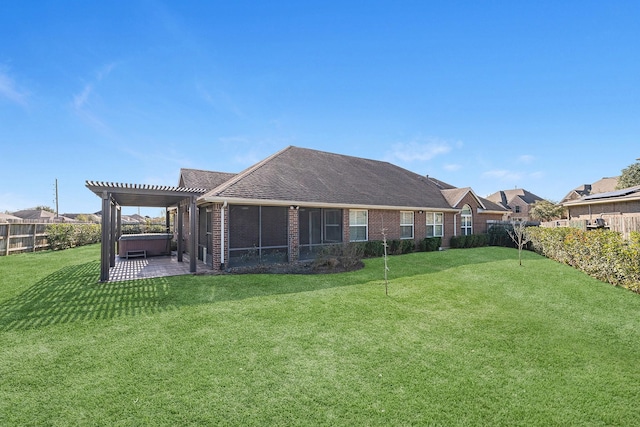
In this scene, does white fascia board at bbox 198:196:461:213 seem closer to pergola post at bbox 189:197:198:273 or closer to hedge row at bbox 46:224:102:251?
pergola post at bbox 189:197:198:273

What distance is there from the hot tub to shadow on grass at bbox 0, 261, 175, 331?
15.8 feet

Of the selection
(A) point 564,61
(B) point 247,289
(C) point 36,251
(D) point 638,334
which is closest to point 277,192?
(B) point 247,289

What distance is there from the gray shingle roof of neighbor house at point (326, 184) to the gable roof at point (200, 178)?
6.00 ft

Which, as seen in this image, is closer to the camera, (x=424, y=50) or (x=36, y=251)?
(x=424, y=50)

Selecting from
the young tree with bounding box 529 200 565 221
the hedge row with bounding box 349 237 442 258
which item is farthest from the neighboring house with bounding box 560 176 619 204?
the hedge row with bounding box 349 237 442 258

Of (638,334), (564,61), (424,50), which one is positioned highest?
(424,50)

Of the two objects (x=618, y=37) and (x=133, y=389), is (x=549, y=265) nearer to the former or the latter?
(x=618, y=37)

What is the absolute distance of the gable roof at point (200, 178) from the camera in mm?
15396

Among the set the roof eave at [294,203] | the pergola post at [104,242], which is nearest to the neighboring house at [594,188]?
the roof eave at [294,203]

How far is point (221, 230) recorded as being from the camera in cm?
1088

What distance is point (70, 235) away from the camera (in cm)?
2078

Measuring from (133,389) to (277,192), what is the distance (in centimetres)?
931

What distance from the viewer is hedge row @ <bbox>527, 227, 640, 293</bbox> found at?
312 inches

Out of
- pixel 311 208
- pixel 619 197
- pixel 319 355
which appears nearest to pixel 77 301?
pixel 319 355
